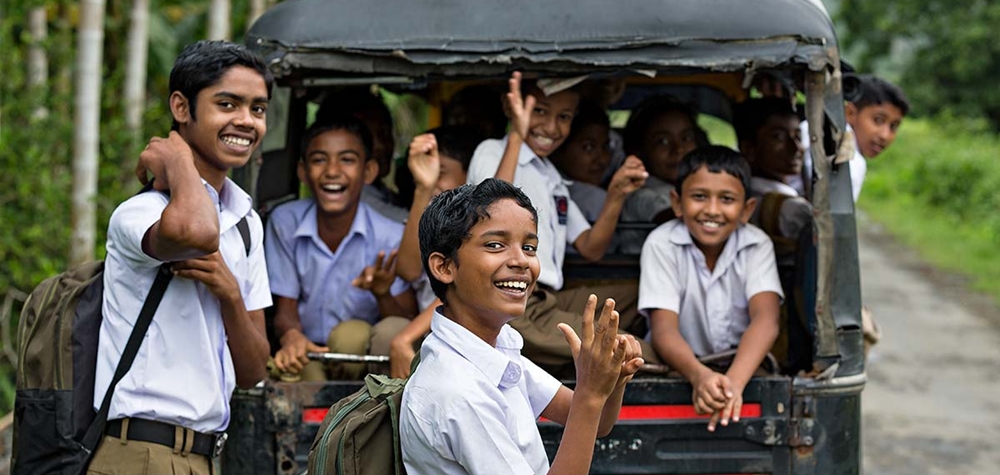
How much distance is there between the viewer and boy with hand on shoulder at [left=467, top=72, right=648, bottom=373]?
162 inches

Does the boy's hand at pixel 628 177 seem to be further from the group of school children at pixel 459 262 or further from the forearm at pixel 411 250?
the forearm at pixel 411 250

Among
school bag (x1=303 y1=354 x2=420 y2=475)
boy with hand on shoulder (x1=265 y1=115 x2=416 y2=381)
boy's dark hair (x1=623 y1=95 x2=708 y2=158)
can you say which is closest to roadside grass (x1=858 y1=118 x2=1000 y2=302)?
boy's dark hair (x1=623 y1=95 x2=708 y2=158)

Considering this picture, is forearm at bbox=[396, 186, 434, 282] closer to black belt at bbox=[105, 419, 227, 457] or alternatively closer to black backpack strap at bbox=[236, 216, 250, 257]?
black backpack strap at bbox=[236, 216, 250, 257]

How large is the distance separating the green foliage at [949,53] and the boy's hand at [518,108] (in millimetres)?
22017

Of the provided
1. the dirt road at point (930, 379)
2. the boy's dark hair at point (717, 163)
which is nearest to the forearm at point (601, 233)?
the boy's dark hair at point (717, 163)

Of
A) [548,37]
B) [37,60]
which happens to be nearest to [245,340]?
[548,37]

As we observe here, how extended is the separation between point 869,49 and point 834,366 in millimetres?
29302

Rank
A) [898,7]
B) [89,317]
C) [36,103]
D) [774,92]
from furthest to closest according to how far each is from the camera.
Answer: [898,7] → [36,103] → [774,92] → [89,317]

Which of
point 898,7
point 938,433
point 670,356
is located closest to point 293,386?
point 670,356

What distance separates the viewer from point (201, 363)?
3.04 metres

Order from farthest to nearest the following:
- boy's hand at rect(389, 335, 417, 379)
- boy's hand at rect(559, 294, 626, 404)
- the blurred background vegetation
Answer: the blurred background vegetation, boy's hand at rect(389, 335, 417, 379), boy's hand at rect(559, 294, 626, 404)

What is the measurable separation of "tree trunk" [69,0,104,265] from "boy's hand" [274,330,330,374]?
2.77m

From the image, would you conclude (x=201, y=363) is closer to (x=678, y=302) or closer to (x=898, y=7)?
(x=678, y=302)

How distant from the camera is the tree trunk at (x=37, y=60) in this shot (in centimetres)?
709
